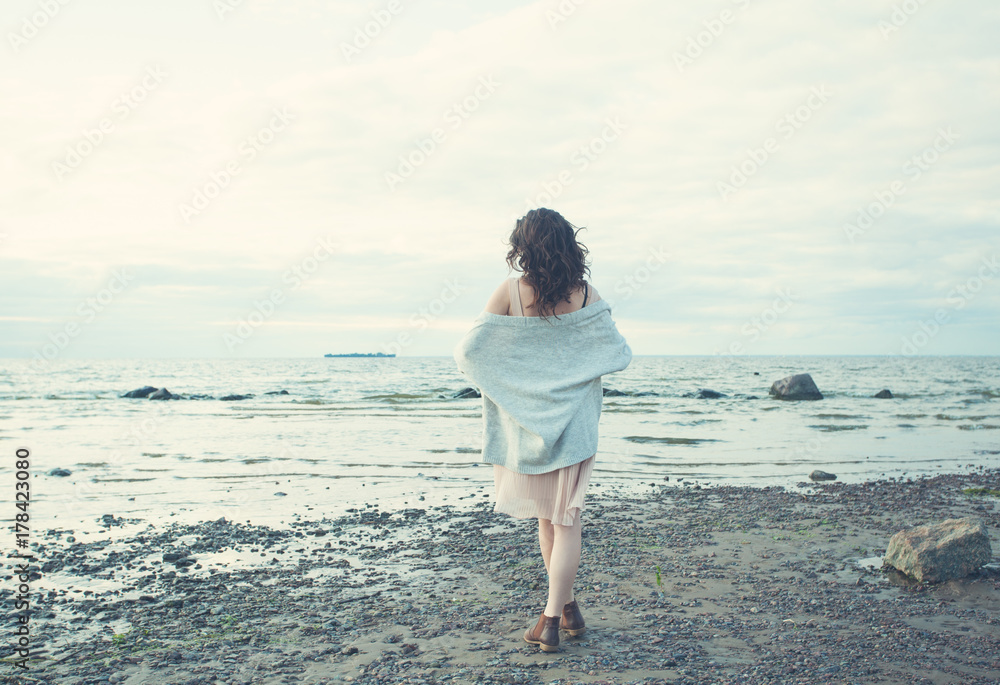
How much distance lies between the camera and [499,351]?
4156mm

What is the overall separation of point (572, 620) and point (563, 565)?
1.28ft

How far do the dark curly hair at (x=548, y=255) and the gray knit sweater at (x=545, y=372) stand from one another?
165mm

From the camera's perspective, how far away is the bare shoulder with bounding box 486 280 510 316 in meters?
4.12

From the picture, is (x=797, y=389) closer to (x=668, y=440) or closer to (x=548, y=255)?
(x=668, y=440)

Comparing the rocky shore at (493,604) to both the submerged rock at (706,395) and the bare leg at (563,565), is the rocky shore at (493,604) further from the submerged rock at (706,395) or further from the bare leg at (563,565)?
the submerged rock at (706,395)

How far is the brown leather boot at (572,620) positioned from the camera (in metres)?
4.23

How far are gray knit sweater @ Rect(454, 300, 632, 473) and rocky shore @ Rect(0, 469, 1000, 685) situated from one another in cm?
123

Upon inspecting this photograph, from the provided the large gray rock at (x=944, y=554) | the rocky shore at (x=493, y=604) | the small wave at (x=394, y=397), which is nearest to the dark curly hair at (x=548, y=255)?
the rocky shore at (x=493, y=604)

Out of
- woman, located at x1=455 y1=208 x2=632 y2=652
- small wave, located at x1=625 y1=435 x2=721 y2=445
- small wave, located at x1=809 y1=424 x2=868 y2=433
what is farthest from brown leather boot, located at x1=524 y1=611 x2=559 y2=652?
small wave, located at x1=809 y1=424 x2=868 y2=433

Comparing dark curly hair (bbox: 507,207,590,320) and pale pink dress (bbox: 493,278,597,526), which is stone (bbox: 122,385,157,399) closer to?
pale pink dress (bbox: 493,278,597,526)

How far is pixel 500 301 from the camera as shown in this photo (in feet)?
13.6

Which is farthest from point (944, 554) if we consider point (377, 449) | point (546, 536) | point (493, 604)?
point (377, 449)

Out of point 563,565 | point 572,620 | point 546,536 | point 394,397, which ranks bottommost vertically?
point 394,397

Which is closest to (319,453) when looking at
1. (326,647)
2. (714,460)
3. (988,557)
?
(714,460)
